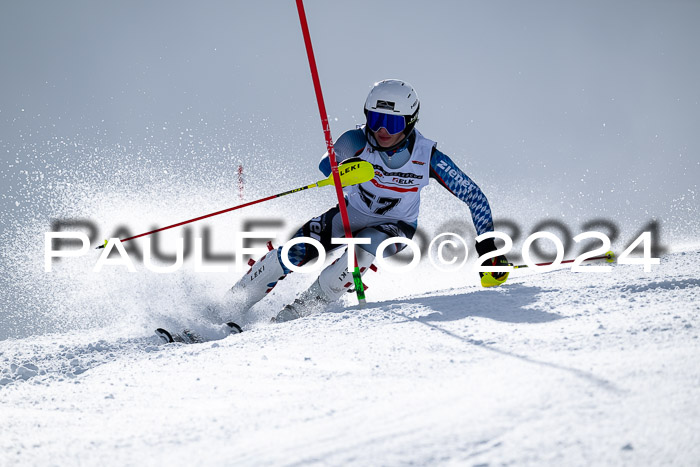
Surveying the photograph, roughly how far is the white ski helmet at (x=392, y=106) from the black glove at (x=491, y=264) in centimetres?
115

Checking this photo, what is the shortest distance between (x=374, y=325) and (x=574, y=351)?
1.25m

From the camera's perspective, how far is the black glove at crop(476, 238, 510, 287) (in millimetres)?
4418

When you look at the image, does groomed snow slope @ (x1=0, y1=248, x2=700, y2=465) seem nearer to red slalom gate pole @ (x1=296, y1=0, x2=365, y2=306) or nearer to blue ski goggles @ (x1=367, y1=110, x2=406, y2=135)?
red slalom gate pole @ (x1=296, y1=0, x2=365, y2=306)

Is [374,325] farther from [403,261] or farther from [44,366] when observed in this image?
[403,261]

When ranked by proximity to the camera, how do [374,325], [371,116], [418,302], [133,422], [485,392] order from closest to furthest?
1. [485,392]
2. [133,422]
3. [374,325]
4. [418,302]
5. [371,116]

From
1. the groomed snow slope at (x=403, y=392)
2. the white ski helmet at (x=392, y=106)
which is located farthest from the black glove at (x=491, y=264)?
the white ski helmet at (x=392, y=106)

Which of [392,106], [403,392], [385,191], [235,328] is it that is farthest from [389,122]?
[403,392]

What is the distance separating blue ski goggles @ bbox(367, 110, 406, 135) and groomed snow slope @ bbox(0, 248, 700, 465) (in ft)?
5.97

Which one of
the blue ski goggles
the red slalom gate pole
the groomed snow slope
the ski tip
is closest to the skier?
the blue ski goggles

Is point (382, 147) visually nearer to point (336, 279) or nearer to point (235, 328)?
point (336, 279)

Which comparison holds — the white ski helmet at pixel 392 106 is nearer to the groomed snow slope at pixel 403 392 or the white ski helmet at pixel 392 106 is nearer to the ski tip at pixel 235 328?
the groomed snow slope at pixel 403 392

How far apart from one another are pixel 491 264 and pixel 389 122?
4.71 feet

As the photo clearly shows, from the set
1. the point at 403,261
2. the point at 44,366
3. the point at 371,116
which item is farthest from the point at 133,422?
the point at 403,261

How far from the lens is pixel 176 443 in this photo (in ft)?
5.47
